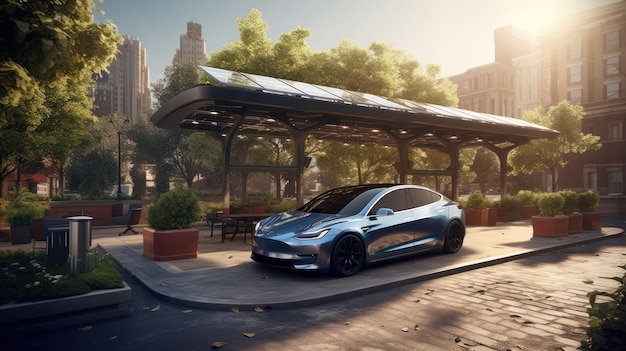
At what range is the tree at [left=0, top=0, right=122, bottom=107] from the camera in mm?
4570

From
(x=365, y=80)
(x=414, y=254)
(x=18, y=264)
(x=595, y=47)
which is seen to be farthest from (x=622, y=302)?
(x=595, y=47)

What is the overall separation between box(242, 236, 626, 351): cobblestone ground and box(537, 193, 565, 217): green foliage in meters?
5.29

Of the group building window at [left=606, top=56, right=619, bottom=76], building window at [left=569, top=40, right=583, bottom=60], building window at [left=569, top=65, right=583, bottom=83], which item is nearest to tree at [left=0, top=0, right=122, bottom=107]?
building window at [left=606, top=56, right=619, bottom=76]

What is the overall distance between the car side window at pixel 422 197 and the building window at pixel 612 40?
4851cm

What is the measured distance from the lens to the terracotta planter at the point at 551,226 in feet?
41.8

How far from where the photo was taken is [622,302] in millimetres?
2865

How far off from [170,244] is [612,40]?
176ft

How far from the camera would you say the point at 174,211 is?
29.1 ft

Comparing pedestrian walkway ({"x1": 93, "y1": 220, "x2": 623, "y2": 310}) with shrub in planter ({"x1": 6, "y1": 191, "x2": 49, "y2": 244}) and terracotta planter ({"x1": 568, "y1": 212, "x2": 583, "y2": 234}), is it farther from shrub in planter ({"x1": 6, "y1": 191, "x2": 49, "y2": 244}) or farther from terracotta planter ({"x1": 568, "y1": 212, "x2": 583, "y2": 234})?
shrub in planter ({"x1": 6, "y1": 191, "x2": 49, "y2": 244})

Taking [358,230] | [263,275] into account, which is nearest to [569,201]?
[358,230]

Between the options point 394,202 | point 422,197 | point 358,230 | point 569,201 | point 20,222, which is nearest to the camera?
point 358,230

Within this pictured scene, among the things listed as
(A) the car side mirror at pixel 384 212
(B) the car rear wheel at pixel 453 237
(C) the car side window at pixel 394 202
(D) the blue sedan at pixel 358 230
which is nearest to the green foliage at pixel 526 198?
(B) the car rear wheel at pixel 453 237

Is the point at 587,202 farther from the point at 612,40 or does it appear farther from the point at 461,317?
the point at 612,40

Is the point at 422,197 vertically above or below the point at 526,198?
above
